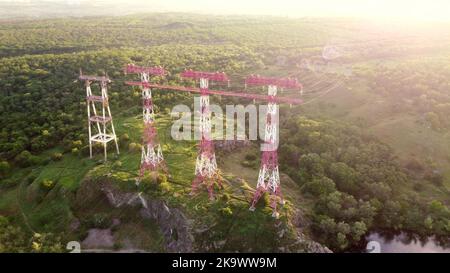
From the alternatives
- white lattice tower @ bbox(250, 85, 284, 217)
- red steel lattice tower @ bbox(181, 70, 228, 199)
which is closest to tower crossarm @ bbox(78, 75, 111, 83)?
red steel lattice tower @ bbox(181, 70, 228, 199)

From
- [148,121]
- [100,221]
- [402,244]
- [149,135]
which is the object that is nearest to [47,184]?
[100,221]

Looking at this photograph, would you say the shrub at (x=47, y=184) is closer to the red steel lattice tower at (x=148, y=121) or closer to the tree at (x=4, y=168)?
the tree at (x=4, y=168)

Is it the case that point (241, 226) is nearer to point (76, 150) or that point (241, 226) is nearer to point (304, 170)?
point (304, 170)

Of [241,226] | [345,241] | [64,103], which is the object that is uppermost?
[64,103]

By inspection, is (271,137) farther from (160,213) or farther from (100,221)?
(100,221)

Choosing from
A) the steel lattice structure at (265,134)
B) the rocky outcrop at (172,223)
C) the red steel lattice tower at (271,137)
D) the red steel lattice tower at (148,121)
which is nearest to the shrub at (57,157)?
the rocky outcrop at (172,223)

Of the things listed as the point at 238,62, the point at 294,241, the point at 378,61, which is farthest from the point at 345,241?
the point at 378,61
